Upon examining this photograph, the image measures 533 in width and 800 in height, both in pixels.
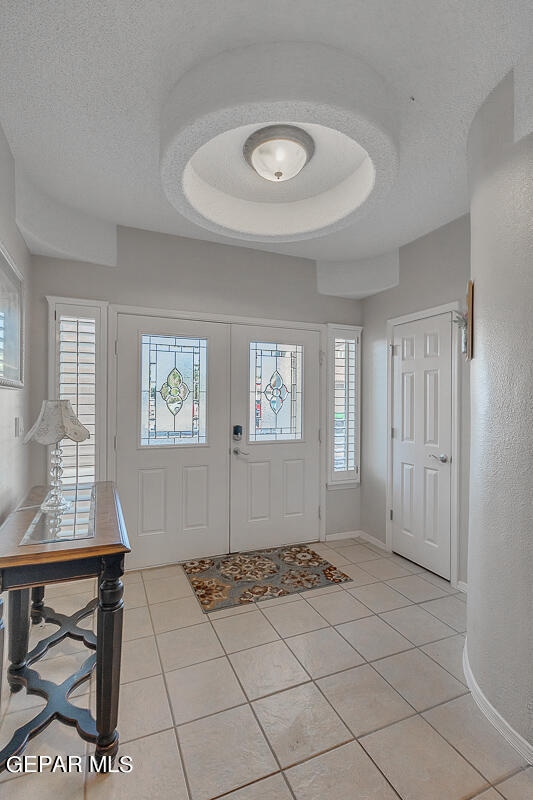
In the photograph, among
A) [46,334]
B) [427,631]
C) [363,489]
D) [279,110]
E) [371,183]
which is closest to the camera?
[279,110]

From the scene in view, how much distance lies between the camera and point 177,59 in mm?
1631

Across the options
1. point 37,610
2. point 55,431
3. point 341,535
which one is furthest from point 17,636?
point 341,535

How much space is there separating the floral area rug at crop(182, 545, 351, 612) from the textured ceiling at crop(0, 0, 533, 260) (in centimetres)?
275

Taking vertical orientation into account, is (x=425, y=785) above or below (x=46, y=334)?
below

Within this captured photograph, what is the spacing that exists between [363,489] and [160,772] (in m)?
2.94

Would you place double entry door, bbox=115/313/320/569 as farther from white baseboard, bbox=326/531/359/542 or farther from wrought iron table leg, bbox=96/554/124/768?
wrought iron table leg, bbox=96/554/124/768

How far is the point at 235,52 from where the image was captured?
1.59 meters

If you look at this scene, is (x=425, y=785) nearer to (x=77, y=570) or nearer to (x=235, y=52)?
(x=77, y=570)

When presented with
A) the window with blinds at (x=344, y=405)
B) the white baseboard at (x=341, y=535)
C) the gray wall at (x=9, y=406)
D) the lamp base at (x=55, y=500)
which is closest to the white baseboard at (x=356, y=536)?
the white baseboard at (x=341, y=535)

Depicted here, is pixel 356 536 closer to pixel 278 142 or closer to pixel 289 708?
pixel 289 708

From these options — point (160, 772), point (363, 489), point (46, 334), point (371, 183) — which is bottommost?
point (160, 772)

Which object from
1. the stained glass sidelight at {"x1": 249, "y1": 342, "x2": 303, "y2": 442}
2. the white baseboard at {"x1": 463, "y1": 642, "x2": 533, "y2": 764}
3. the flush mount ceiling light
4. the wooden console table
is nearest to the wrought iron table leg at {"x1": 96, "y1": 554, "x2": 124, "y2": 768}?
the wooden console table

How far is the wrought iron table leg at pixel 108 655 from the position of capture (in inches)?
59.6

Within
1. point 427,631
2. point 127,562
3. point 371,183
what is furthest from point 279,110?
point 127,562
